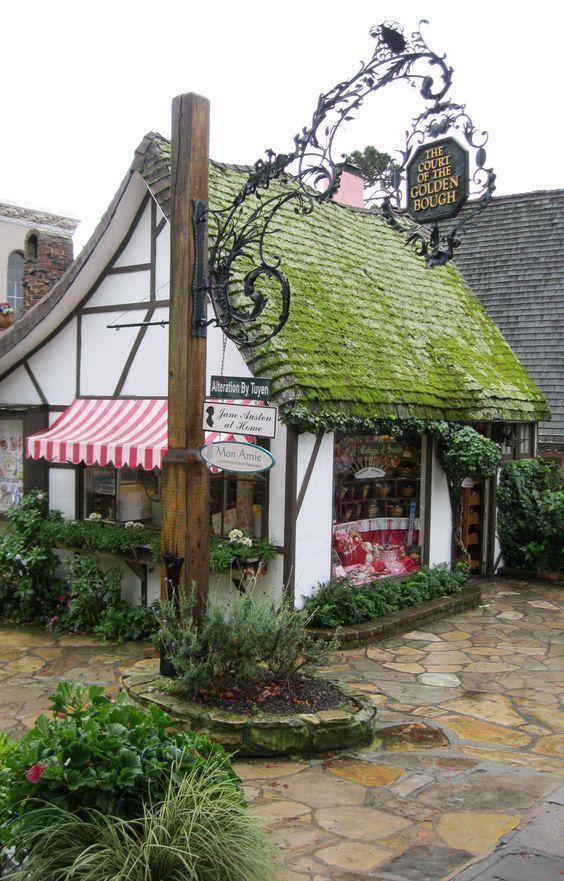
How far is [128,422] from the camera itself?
30.4 ft

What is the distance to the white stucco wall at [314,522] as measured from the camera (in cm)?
854

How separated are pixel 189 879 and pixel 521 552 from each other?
33.9 feet

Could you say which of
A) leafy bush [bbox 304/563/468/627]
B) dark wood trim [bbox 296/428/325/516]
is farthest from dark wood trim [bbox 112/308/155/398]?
leafy bush [bbox 304/563/468/627]

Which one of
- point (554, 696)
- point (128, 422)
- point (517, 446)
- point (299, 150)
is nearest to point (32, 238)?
point (128, 422)

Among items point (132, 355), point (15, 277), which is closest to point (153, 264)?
point (132, 355)

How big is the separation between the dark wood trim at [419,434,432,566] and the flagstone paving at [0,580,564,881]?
1.13 metres

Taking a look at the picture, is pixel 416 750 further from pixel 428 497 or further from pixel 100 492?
pixel 100 492

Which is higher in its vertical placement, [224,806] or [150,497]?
[150,497]

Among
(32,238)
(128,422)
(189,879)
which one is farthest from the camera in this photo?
(32,238)

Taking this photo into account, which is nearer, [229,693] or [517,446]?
[229,693]

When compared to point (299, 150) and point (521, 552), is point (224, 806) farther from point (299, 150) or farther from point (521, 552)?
point (521, 552)

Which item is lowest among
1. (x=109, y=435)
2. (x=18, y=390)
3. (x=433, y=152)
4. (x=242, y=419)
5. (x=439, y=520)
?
(x=439, y=520)

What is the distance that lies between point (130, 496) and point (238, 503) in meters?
1.77

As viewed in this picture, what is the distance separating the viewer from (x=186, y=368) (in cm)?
Answer: 607
